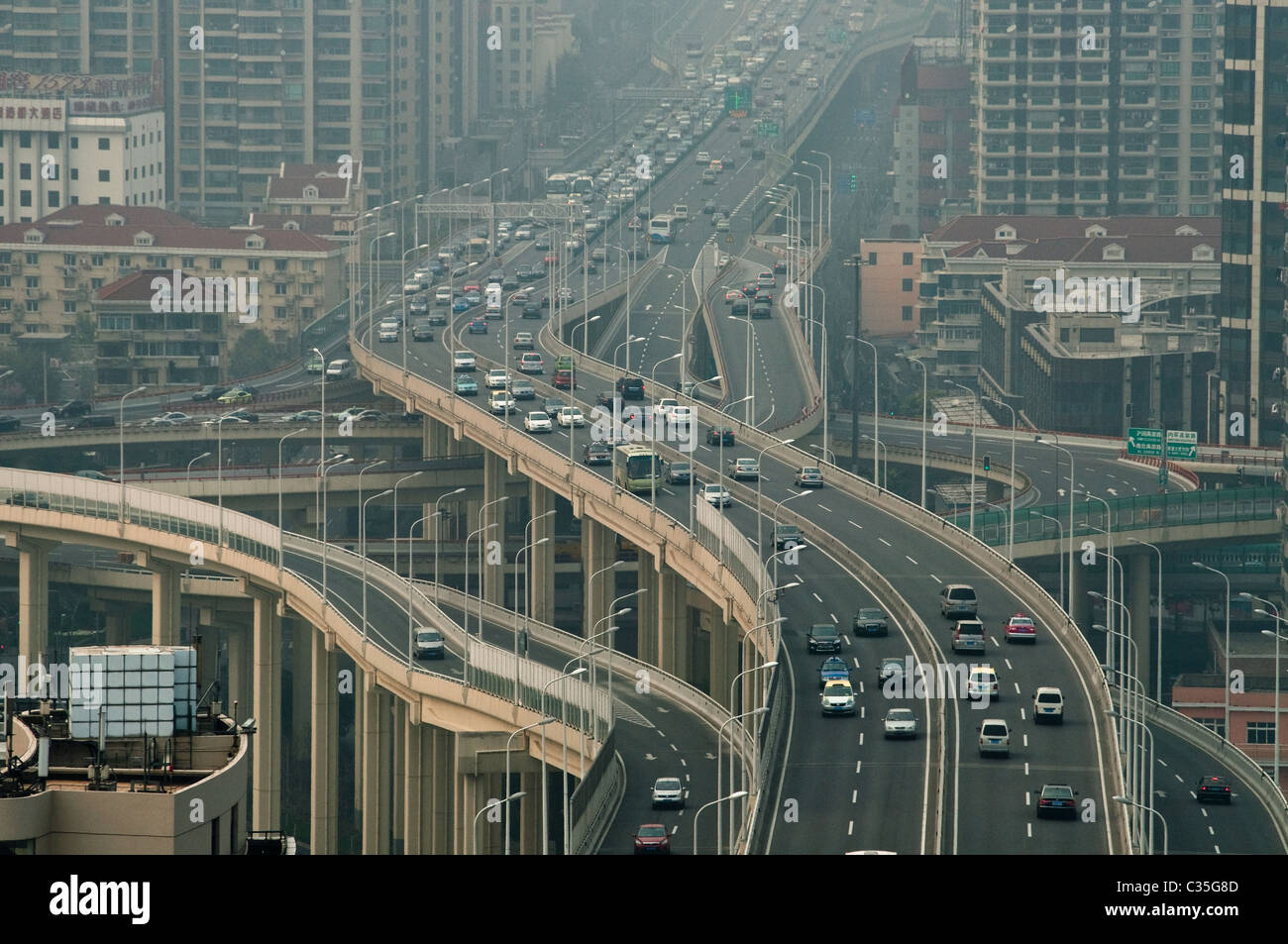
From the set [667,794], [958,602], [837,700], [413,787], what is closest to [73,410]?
[413,787]

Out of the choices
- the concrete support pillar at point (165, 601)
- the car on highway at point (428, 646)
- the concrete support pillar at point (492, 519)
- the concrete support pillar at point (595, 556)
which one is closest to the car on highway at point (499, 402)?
the concrete support pillar at point (492, 519)

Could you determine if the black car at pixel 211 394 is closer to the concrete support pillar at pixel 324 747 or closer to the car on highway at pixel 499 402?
the car on highway at pixel 499 402

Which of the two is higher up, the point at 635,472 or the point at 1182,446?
the point at 635,472

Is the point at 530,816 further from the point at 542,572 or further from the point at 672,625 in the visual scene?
the point at 542,572

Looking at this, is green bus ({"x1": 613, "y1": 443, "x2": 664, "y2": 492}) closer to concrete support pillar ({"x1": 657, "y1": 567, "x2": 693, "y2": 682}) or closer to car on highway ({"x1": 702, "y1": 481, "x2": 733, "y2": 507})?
car on highway ({"x1": 702, "y1": 481, "x2": 733, "y2": 507})

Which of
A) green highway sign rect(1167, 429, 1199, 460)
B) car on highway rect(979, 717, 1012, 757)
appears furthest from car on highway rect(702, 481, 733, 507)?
car on highway rect(979, 717, 1012, 757)
